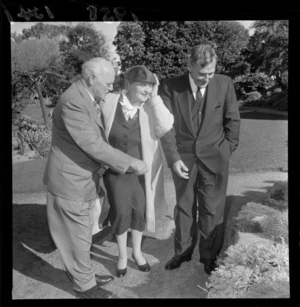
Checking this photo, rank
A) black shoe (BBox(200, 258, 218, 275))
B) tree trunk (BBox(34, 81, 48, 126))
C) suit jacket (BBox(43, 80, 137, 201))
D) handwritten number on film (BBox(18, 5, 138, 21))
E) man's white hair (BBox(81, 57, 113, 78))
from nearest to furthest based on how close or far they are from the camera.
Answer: suit jacket (BBox(43, 80, 137, 201)), man's white hair (BBox(81, 57, 113, 78)), handwritten number on film (BBox(18, 5, 138, 21)), tree trunk (BBox(34, 81, 48, 126)), black shoe (BBox(200, 258, 218, 275))

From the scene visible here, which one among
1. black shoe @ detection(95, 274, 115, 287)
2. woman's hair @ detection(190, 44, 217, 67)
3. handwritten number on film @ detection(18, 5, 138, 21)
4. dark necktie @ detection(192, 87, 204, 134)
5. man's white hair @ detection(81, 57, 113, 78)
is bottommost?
black shoe @ detection(95, 274, 115, 287)

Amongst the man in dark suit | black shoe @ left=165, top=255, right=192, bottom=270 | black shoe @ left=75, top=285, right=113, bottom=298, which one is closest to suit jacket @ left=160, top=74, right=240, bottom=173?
the man in dark suit

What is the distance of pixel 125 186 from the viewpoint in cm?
427

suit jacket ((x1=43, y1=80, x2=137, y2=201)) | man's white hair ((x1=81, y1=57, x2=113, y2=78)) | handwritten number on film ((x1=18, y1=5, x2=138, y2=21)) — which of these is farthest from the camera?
handwritten number on film ((x1=18, y1=5, x2=138, y2=21))

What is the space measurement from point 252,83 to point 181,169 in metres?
0.95

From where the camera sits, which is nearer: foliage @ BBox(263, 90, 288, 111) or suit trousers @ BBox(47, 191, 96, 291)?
suit trousers @ BBox(47, 191, 96, 291)

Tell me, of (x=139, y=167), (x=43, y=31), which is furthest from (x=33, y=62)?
(x=139, y=167)

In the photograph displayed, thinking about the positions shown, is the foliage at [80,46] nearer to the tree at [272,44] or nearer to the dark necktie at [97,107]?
the dark necktie at [97,107]

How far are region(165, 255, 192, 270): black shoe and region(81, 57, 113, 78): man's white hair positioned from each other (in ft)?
5.54

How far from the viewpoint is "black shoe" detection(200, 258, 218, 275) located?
4.44 m

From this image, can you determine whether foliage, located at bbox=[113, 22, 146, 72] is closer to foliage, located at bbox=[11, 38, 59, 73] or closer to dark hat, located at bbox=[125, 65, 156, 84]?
dark hat, located at bbox=[125, 65, 156, 84]

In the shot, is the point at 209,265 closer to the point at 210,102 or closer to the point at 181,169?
the point at 181,169
